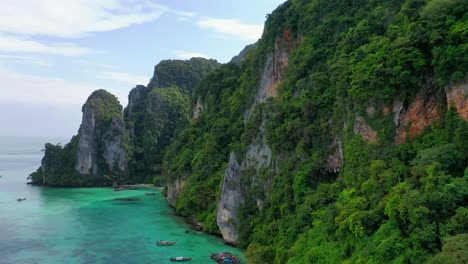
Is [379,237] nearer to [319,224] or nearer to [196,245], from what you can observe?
[319,224]

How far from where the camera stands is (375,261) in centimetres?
1486

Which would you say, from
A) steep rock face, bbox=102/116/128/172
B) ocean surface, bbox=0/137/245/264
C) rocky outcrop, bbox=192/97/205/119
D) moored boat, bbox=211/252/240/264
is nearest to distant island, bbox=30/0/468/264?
moored boat, bbox=211/252/240/264

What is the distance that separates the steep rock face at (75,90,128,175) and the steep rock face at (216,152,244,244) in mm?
37873

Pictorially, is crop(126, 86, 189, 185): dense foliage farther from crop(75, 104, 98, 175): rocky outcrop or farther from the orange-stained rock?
the orange-stained rock

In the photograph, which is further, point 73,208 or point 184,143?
point 184,143

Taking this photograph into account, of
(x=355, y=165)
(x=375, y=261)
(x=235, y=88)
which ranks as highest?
(x=235, y=88)

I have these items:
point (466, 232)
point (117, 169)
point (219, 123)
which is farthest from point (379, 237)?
point (117, 169)

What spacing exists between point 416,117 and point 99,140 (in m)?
55.7

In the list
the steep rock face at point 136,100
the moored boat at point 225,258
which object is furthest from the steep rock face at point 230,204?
the steep rock face at point 136,100

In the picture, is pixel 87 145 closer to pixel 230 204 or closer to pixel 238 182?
pixel 238 182

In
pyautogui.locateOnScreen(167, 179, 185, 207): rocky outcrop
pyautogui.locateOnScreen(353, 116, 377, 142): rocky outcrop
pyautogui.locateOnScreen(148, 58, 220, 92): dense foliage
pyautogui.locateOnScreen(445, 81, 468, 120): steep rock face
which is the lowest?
pyautogui.locateOnScreen(167, 179, 185, 207): rocky outcrop

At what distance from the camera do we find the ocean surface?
84.4 ft

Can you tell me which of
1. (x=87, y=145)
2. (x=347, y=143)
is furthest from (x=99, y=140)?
(x=347, y=143)

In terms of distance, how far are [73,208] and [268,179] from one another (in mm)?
24363
